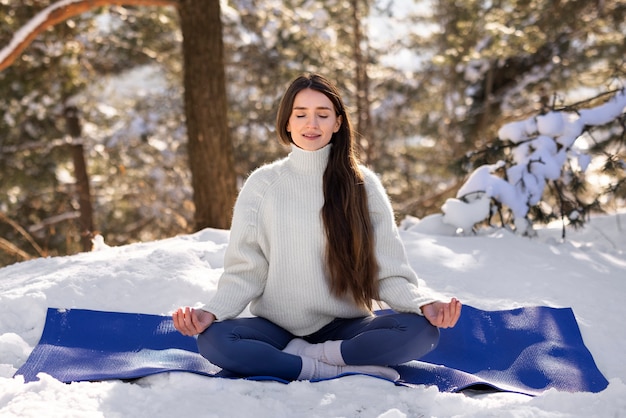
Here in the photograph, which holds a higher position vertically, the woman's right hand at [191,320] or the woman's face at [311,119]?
the woman's face at [311,119]

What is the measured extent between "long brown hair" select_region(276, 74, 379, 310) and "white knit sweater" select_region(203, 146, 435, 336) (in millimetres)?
32

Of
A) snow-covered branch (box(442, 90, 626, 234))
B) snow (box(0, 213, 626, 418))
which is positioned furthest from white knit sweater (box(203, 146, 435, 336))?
snow-covered branch (box(442, 90, 626, 234))

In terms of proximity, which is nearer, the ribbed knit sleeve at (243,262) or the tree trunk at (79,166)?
the ribbed knit sleeve at (243,262)

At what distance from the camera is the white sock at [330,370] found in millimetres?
2254

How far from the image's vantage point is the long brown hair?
7.91 feet

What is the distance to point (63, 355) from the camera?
2414mm

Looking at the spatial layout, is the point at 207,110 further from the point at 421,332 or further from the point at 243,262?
the point at 421,332

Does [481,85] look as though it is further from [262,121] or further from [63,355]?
[63,355]

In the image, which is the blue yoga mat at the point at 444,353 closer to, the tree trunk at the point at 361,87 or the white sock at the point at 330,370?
the white sock at the point at 330,370

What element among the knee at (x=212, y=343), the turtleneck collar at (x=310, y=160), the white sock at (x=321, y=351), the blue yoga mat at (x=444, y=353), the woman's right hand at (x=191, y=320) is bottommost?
the blue yoga mat at (x=444, y=353)

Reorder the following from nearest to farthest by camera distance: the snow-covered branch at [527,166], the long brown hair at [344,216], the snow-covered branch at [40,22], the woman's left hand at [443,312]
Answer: the woman's left hand at [443,312] < the long brown hair at [344,216] < the snow-covered branch at [527,166] < the snow-covered branch at [40,22]

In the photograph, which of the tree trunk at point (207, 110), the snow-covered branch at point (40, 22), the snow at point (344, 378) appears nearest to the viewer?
the snow at point (344, 378)

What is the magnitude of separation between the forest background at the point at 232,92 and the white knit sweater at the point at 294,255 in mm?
2620

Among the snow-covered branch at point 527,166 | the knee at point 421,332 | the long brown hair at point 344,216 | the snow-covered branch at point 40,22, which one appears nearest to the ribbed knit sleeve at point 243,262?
the long brown hair at point 344,216
